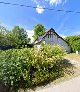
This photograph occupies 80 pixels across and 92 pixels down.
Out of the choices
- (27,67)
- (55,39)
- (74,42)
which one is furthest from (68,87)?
(55,39)

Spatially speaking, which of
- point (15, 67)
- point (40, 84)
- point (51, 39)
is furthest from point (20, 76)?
point (51, 39)

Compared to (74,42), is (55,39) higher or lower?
higher

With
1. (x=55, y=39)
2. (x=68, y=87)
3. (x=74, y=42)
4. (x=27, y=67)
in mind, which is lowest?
(x=68, y=87)

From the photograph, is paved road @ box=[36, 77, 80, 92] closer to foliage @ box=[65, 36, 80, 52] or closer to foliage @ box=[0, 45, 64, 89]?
foliage @ box=[0, 45, 64, 89]

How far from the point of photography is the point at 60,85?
969 centimetres

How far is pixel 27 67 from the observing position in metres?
10.5

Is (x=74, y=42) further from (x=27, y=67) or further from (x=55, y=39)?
(x=27, y=67)

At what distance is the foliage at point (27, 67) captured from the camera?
1004 centimetres

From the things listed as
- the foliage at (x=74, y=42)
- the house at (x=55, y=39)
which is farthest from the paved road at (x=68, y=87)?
the house at (x=55, y=39)

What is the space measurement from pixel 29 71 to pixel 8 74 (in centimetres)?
146

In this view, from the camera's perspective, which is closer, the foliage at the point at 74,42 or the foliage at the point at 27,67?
the foliage at the point at 27,67

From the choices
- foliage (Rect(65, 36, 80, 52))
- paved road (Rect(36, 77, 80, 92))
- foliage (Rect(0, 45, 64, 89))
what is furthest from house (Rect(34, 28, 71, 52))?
paved road (Rect(36, 77, 80, 92))

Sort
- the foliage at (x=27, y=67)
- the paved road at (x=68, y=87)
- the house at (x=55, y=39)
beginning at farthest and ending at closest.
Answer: the house at (x=55, y=39) < the foliage at (x=27, y=67) < the paved road at (x=68, y=87)

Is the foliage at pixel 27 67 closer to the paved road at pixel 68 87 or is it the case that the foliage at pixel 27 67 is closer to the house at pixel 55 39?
the paved road at pixel 68 87
